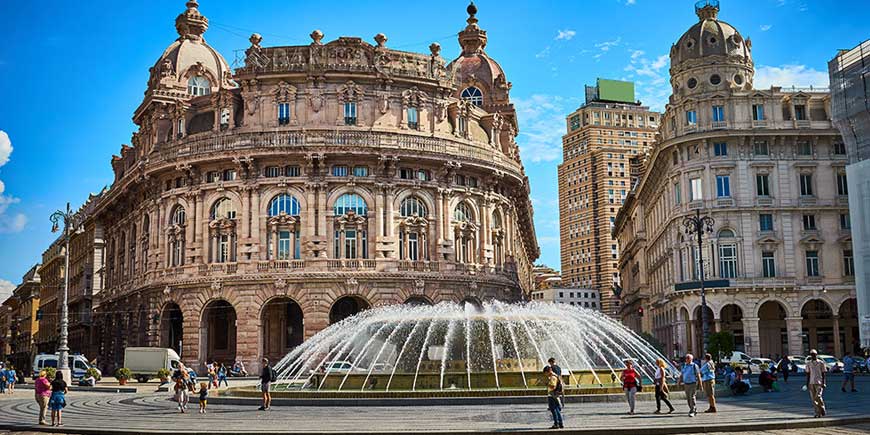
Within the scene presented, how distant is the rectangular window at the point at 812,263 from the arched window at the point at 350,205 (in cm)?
2829

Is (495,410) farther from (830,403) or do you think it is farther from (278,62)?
(278,62)

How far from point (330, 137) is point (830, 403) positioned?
3643cm

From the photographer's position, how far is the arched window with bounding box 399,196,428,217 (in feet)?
188

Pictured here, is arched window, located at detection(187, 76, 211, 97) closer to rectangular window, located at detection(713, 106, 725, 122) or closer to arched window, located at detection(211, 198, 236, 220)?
arched window, located at detection(211, 198, 236, 220)

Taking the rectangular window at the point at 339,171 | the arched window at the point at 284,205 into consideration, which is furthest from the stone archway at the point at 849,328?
the arched window at the point at 284,205

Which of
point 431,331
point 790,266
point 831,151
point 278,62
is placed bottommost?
point 431,331

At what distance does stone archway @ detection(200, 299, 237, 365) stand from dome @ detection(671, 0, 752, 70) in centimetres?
3490

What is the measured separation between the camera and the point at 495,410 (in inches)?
926

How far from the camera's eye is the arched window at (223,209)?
5722 centimetres

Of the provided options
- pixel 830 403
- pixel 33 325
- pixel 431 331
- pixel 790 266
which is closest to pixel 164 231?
pixel 431 331

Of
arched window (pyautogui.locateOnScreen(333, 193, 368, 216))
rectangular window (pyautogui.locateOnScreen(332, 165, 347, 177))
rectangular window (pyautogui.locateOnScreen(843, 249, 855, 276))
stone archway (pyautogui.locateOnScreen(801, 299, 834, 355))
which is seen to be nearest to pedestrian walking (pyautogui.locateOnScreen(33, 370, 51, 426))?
arched window (pyautogui.locateOnScreen(333, 193, 368, 216))

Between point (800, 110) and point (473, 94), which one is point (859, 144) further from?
point (473, 94)

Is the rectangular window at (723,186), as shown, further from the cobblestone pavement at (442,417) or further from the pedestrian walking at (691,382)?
the pedestrian walking at (691,382)

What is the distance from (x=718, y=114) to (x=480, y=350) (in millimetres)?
37262
